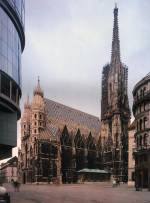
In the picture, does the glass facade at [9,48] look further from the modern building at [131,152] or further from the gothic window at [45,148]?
the gothic window at [45,148]

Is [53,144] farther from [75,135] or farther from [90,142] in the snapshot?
[90,142]

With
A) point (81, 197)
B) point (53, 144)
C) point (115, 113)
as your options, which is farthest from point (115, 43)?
point (81, 197)

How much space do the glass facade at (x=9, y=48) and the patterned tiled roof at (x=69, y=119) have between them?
9091 centimetres

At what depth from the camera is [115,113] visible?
539 ft

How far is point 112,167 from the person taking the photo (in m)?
160

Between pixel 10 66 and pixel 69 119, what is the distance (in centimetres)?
10906

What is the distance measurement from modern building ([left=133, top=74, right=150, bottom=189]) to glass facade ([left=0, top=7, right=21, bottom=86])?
21314 millimetres

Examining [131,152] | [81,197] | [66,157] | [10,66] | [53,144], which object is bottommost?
[81,197]

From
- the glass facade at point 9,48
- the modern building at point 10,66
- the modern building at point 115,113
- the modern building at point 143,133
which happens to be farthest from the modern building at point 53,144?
the glass facade at point 9,48

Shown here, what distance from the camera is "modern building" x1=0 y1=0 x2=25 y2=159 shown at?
5453cm

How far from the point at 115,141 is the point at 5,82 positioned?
110481 mm

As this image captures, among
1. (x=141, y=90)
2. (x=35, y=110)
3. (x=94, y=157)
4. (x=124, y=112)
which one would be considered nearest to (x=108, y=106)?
(x=124, y=112)

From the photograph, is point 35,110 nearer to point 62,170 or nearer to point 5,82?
point 62,170

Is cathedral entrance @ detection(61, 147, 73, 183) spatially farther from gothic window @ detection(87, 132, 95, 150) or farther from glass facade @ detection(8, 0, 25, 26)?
glass facade @ detection(8, 0, 25, 26)
